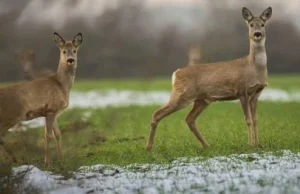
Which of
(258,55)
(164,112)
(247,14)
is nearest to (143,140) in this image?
(164,112)

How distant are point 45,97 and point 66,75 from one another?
0.77 metres

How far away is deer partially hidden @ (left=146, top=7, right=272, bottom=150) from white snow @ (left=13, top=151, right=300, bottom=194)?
1683 millimetres

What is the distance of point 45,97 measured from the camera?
42.3 feet

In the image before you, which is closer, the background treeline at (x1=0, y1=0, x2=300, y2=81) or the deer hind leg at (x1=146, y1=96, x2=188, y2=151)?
the background treeline at (x1=0, y1=0, x2=300, y2=81)

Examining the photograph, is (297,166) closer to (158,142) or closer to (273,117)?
(158,142)

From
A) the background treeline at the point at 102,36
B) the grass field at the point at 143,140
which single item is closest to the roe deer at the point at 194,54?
the background treeline at the point at 102,36

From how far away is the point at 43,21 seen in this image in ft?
48.5

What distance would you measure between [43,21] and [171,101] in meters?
2.89

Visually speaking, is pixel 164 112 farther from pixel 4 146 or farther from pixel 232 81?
pixel 4 146

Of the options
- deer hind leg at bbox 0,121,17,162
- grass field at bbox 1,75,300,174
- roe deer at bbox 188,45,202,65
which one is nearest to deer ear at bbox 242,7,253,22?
grass field at bbox 1,75,300,174

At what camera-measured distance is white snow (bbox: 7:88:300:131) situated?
2692 centimetres

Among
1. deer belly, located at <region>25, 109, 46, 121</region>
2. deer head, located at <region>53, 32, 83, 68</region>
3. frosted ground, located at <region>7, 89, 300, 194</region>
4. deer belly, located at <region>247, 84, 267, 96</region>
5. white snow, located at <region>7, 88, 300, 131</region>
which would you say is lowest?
white snow, located at <region>7, 88, 300, 131</region>

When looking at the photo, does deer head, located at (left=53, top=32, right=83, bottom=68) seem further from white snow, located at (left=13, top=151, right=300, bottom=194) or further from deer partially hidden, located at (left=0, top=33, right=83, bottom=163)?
white snow, located at (left=13, top=151, right=300, bottom=194)

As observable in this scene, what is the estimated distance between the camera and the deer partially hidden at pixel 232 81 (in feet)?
44.0
